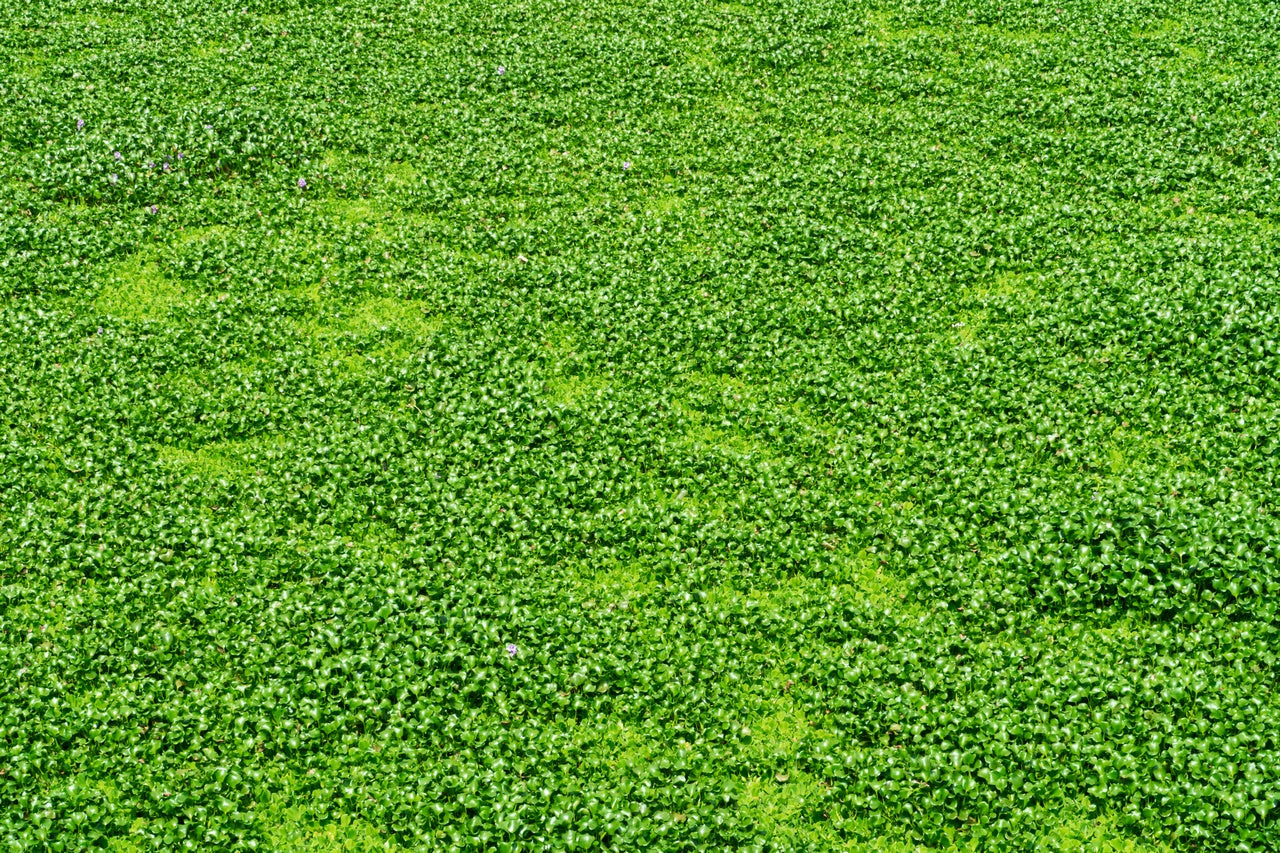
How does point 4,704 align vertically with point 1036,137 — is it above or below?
below

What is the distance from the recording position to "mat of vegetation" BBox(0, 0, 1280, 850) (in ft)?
28.8

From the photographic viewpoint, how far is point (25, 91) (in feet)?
58.0

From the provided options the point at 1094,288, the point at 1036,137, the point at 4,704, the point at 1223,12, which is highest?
the point at 1223,12

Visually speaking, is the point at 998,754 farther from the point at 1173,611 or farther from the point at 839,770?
the point at 1173,611

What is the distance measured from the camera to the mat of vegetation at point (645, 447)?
8.78 metres

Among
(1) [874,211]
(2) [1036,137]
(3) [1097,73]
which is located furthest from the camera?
(3) [1097,73]

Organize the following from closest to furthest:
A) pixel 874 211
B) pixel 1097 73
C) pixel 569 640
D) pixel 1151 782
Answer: pixel 1151 782 < pixel 569 640 < pixel 874 211 < pixel 1097 73

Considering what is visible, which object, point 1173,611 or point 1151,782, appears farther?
point 1173,611

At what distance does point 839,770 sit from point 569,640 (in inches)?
99.2

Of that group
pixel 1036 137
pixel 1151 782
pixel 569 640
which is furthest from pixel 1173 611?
pixel 1036 137

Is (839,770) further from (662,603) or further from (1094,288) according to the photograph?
(1094,288)

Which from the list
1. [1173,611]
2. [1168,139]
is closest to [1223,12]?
[1168,139]

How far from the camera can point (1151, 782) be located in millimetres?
8492

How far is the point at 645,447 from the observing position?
11.6 meters
